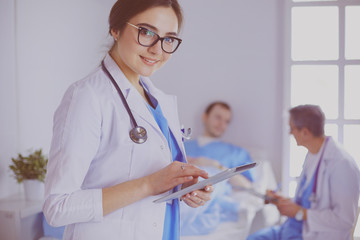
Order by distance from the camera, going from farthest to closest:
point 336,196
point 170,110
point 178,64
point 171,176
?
point 178,64
point 336,196
point 170,110
point 171,176

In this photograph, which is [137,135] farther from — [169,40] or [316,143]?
[316,143]

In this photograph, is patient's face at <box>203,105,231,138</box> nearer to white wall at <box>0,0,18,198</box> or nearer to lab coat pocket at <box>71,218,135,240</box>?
white wall at <box>0,0,18,198</box>

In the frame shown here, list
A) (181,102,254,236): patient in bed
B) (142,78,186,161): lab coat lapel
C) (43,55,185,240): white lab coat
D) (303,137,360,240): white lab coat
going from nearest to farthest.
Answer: (43,55,185,240): white lab coat
(142,78,186,161): lab coat lapel
(303,137,360,240): white lab coat
(181,102,254,236): patient in bed

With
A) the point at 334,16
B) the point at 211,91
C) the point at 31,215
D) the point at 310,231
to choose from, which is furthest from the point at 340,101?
the point at 31,215

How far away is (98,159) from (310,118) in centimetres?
98

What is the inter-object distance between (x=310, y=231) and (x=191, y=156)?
40.1 inches

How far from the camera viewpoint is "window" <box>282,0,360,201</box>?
5.06ft

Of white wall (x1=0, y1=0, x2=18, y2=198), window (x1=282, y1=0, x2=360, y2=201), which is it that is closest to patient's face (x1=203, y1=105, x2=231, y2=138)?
window (x1=282, y1=0, x2=360, y2=201)

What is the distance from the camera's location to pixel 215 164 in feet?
7.47

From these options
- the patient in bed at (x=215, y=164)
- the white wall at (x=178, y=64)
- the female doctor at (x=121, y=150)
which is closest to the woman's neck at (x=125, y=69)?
the female doctor at (x=121, y=150)

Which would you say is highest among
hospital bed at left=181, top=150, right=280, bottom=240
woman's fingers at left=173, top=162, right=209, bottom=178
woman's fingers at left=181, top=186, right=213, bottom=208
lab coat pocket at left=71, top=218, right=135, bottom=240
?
woman's fingers at left=173, top=162, right=209, bottom=178

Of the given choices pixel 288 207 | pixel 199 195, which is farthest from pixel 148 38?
pixel 288 207

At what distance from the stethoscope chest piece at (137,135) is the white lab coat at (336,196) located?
84cm

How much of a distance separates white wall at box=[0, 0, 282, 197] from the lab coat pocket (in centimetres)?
89
